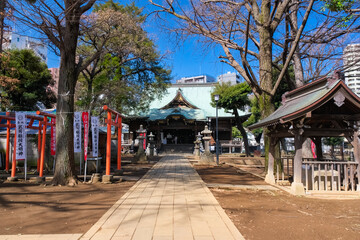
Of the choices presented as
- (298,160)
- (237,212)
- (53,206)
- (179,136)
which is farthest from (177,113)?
(237,212)

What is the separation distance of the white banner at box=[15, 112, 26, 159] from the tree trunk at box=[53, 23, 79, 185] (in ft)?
5.72

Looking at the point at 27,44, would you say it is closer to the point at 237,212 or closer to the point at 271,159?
the point at 271,159

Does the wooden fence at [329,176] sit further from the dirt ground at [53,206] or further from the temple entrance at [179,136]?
the temple entrance at [179,136]

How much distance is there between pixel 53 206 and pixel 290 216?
495cm

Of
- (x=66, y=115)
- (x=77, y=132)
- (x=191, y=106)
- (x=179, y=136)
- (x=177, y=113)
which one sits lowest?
(x=179, y=136)

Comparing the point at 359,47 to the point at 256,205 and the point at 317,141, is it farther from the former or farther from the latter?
the point at 256,205

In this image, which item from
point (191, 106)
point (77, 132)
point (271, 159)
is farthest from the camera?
point (191, 106)

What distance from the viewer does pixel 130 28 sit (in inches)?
561

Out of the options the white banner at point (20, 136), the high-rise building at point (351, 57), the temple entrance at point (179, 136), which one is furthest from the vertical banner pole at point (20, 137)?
the temple entrance at point (179, 136)

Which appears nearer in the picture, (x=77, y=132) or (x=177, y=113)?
(x=77, y=132)

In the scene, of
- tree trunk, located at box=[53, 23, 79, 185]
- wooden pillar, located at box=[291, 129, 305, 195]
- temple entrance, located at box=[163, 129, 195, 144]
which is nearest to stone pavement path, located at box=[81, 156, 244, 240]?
wooden pillar, located at box=[291, 129, 305, 195]

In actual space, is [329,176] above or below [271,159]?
below

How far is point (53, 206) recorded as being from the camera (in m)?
5.36

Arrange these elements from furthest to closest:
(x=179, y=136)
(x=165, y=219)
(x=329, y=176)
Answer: (x=179, y=136), (x=329, y=176), (x=165, y=219)
